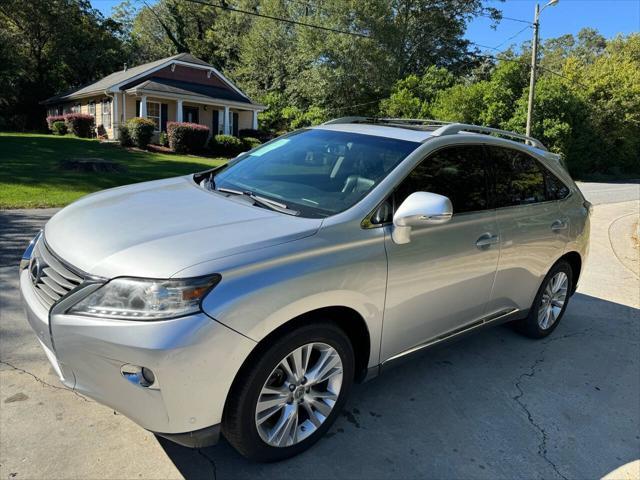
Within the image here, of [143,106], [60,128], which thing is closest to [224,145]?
[143,106]

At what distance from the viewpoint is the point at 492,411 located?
3.44 meters

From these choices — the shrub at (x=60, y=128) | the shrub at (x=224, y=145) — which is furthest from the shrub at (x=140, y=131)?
the shrub at (x=60, y=128)

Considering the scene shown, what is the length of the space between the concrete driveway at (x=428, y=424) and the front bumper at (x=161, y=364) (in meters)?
0.47

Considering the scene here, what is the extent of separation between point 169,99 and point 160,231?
94.9ft

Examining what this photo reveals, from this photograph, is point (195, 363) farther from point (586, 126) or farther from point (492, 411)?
point (586, 126)

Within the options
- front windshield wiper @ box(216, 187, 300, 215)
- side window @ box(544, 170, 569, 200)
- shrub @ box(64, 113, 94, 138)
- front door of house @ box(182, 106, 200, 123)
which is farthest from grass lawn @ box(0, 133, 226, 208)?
front door of house @ box(182, 106, 200, 123)

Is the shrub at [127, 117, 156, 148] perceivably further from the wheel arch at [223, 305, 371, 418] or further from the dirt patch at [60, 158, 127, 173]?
the wheel arch at [223, 305, 371, 418]

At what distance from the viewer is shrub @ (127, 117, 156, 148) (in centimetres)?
2338

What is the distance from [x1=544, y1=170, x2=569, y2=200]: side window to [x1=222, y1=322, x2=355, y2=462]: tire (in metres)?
2.62

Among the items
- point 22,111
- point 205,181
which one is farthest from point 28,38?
point 205,181

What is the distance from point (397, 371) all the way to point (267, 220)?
181cm

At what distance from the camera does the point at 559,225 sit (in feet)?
14.4

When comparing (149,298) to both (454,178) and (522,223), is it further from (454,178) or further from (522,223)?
(522,223)

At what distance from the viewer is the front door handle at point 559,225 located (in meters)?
4.30
